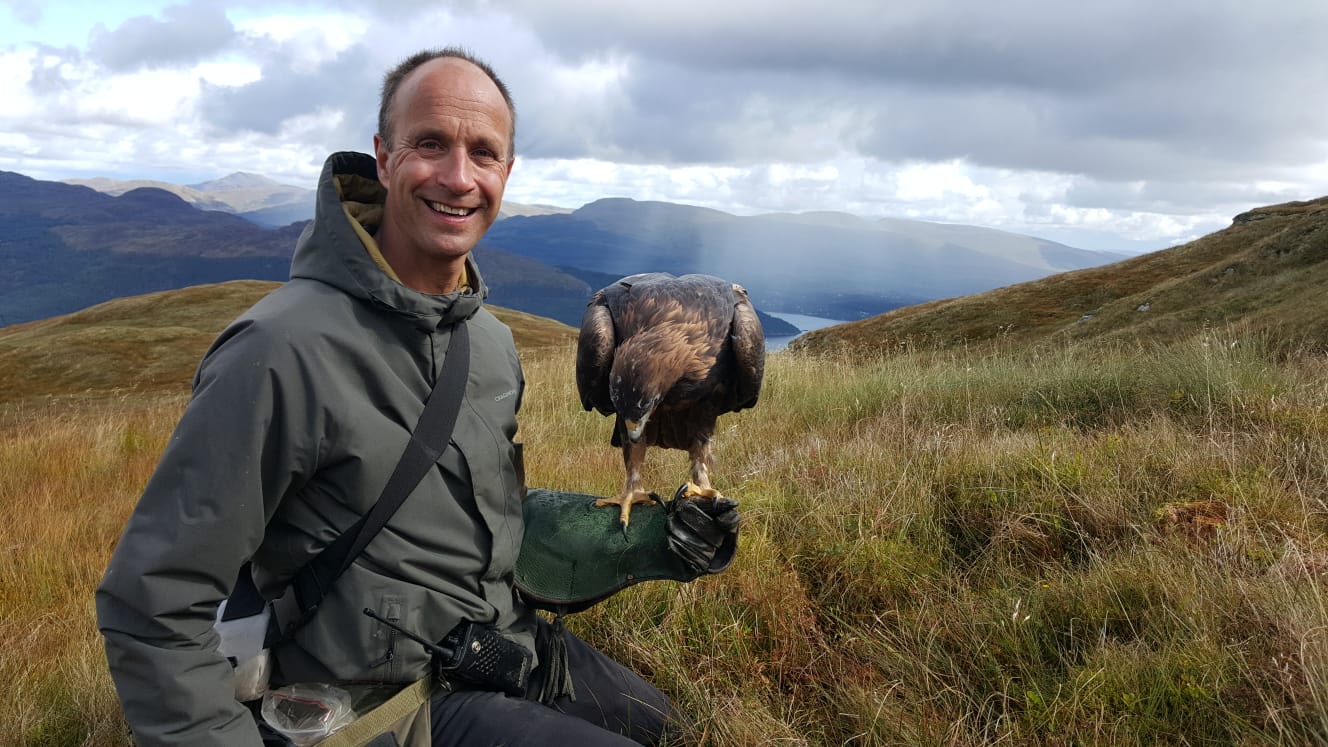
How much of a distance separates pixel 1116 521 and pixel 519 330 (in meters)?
54.4

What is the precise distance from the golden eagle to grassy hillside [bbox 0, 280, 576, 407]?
31195 mm

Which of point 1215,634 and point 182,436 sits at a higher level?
point 182,436

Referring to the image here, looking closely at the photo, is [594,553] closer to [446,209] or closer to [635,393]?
[635,393]

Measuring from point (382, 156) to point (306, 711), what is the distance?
1.98m

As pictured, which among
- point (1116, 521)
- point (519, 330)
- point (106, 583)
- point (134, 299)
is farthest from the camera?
point (134, 299)

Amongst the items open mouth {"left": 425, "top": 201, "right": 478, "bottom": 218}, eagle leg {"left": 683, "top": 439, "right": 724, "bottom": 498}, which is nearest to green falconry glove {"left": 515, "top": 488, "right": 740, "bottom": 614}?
eagle leg {"left": 683, "top": 439, "right": 724, "bottom": 498}

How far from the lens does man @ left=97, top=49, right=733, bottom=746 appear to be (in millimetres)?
2092

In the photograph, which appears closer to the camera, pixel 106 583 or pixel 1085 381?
pixel 106 583

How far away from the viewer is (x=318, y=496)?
2.44 m

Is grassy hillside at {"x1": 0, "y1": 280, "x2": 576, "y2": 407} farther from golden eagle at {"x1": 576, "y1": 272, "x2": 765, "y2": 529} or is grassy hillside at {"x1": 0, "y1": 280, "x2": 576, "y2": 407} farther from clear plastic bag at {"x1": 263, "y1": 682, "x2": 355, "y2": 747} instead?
clear plastic bag at {"x1": 263, "y1": 682, "x2": 355, "y2": 747}

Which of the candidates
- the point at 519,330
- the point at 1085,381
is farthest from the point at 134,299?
the point at 1085,381

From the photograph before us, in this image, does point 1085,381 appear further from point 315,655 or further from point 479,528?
point 315,655

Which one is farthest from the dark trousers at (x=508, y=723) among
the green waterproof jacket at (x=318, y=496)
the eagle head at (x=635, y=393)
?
the eagle head at (x=635, y=393)

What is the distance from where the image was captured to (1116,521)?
175 inches
